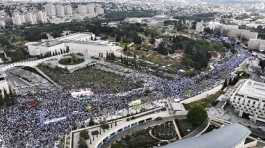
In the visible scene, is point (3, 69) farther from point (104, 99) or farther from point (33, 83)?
point (104, 99)

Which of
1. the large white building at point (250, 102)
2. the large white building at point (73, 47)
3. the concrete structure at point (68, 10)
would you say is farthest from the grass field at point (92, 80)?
the concrete structure at point (68, 10)

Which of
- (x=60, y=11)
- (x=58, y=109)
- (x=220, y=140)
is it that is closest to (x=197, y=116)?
(x=220, y=140)

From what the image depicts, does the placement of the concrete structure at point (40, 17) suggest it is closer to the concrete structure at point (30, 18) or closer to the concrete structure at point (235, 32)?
the concrete structure at point (30, 18)

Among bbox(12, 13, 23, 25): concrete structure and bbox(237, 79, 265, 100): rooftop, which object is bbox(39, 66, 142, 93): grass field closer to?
bbox(237, 79, 265, 100): rooftop

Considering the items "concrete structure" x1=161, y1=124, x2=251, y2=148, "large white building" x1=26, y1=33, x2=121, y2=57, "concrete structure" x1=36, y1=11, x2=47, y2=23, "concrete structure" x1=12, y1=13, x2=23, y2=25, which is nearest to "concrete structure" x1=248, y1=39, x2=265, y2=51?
"large white building" x1=26, y1=33, x2=121, y2=57

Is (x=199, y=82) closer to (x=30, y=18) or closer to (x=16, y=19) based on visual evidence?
(x=30, y=18)

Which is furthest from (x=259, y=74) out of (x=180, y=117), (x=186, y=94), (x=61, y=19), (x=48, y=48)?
(x=61, y=19)
